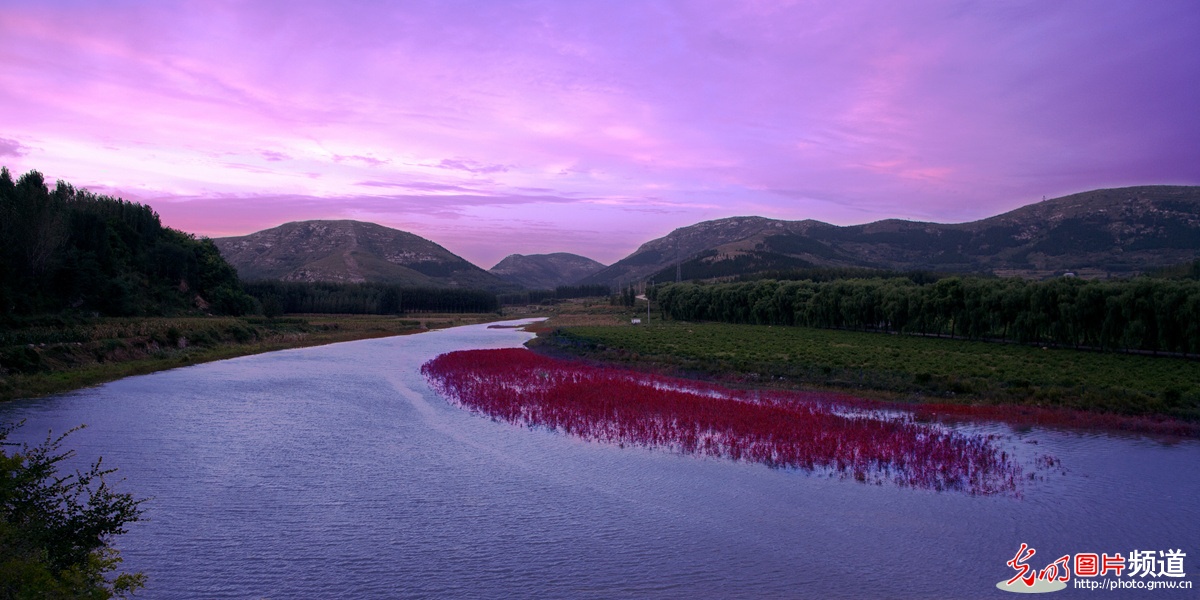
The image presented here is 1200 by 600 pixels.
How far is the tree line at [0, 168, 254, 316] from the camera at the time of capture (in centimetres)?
5047

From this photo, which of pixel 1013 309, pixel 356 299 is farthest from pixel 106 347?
pixel 356 299

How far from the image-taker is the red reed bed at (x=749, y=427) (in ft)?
52.1

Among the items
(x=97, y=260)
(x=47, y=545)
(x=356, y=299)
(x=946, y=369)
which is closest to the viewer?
(x=47, y=545)

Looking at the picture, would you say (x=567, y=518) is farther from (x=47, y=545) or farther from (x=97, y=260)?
(x=97, y=260)

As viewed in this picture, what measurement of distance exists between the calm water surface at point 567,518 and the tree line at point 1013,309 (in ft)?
77.1

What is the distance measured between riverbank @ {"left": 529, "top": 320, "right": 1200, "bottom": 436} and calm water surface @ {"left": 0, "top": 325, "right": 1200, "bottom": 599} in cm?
395

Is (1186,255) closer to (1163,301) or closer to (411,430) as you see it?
(1163,301)

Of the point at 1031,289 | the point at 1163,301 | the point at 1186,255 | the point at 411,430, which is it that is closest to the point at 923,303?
the point at 1031,289

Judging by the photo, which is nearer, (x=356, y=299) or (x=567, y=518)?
(x=567, y=518)

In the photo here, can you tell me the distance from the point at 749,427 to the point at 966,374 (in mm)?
15580

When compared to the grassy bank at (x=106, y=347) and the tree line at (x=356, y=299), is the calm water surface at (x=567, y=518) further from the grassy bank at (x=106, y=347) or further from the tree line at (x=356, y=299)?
the tree line at (x=356, y=299)

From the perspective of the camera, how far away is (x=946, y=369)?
32.1 metres

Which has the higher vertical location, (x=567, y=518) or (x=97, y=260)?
(x=97, y=260)

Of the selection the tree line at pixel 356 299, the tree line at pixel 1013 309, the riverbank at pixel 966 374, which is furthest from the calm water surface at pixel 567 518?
the tree line at pixel 356 299
